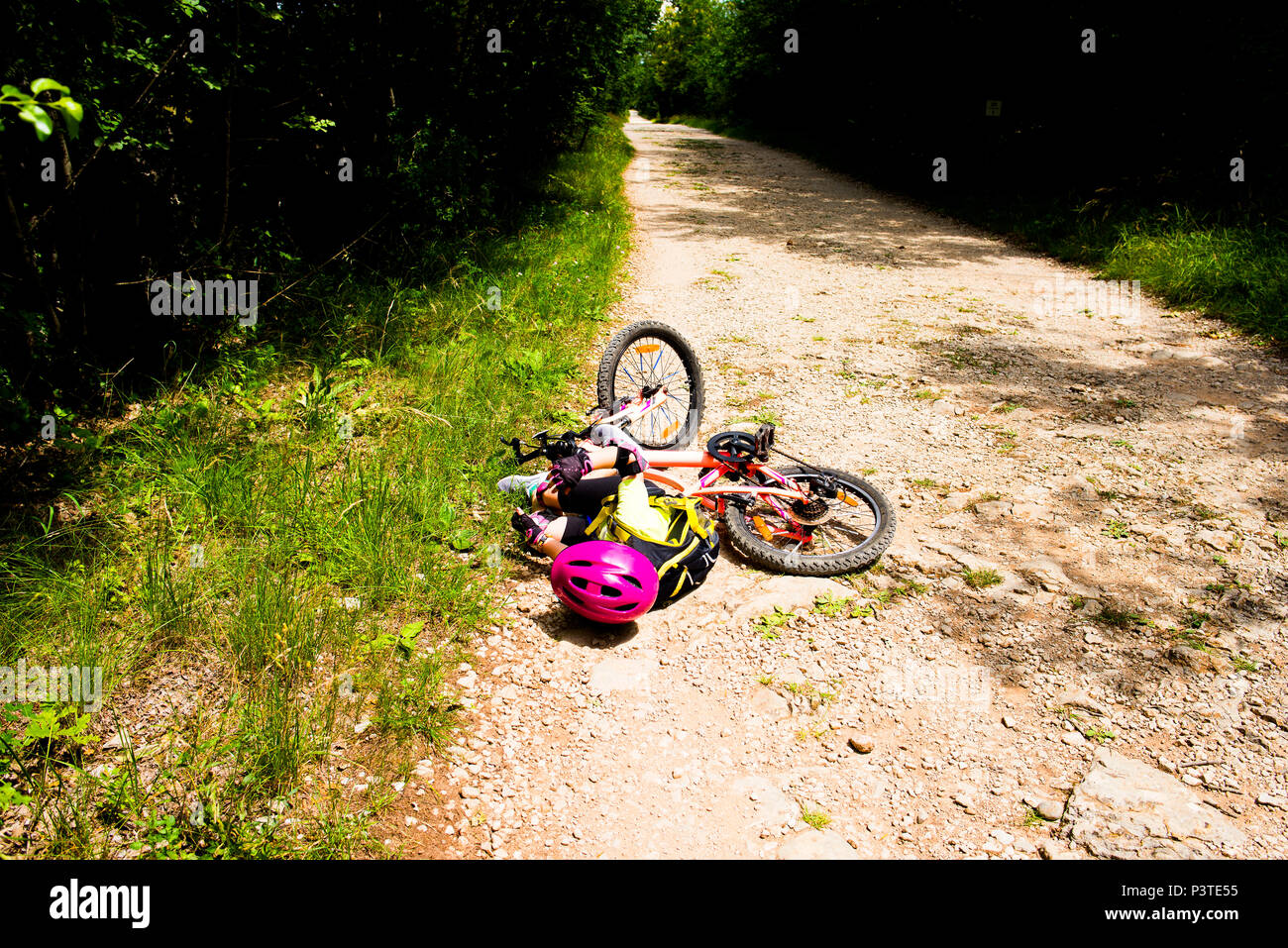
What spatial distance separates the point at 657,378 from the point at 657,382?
3 centimetres

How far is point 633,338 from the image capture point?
4.86 metres

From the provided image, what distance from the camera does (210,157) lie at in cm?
498

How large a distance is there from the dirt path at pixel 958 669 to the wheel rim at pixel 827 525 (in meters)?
0.21

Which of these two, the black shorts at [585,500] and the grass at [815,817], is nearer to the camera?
the grass at [815,817]

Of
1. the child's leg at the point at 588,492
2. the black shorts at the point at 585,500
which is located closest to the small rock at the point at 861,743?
the black shorts at the point at 585,500

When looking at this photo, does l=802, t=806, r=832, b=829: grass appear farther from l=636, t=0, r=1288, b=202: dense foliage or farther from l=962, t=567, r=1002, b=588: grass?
l=636, t=0, r=1288, b=202: dense foliage

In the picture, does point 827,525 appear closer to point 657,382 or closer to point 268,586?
point 657,382

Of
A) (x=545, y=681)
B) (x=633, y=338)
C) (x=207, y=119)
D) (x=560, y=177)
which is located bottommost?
(x=545, y=681)

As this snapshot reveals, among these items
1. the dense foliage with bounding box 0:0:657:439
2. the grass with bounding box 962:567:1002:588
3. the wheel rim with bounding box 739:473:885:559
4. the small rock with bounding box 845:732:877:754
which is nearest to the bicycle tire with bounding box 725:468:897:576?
the wheel rim with bounding box 739:473:885:559

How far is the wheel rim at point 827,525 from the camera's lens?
13.0 ft

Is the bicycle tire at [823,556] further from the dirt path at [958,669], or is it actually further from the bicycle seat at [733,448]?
the bicycle seat at [733,448]
